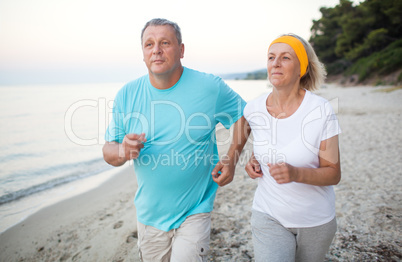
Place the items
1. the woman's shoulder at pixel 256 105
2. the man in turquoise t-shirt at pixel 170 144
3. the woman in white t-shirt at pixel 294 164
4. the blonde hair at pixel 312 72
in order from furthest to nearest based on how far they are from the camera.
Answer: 1. the man in turquoise t-shirt at pixel 170 144
2. the woman's shoulder at pixel 256 105
3. the blonde hair at pixel 312 72
4. the woman in white t-shirt at pixel 294 164

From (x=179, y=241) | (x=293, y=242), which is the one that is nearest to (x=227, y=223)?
(x=179, y=241)

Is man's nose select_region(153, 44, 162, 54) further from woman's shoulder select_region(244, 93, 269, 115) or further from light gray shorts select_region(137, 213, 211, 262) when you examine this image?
light gray shorts select_region(137, 213, 211, 262)

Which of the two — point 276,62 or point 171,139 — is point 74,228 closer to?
point 171,139

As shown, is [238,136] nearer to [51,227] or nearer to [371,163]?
[51,227]

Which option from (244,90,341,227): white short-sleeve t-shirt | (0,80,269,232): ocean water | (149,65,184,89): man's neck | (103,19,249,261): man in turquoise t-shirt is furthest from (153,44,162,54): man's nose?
(244,90,341,227): white short-sleeve t-shirt

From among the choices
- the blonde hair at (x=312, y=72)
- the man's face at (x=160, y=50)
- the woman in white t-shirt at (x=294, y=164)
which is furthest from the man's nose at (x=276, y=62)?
the man's face at (x=160, y=50)

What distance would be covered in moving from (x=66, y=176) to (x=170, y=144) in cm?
759

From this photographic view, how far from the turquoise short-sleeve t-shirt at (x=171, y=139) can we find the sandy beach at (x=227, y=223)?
1332 mm

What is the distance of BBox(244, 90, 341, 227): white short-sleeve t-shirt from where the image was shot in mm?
2146

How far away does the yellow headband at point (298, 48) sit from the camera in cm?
231

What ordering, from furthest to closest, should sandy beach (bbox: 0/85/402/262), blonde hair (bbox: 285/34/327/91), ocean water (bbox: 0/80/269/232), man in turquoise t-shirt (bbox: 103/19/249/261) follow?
ocean water (bbox: 0/80/269/232)
sandy beach (bbox: 0/85/402/262)
man in turquoise t-shirt (bbox: 103/19/249/261)
blonde hair (bbox: 285/34/327/91)

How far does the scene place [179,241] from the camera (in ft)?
8.61

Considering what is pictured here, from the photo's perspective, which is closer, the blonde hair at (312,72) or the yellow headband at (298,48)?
the yellow headband at (298,48)

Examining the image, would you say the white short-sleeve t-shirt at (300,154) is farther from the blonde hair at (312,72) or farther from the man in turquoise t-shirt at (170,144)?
the man in turquoise t-shirt at (170,144)
